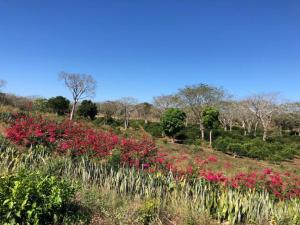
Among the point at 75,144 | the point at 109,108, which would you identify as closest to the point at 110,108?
the point at 109,108

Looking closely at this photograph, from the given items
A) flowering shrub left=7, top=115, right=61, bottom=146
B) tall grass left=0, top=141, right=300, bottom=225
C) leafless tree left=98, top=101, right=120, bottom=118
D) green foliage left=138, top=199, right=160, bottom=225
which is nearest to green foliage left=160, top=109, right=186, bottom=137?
flowering shrub left=7, top=115, right=61, bottom=146

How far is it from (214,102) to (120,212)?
3745 cm

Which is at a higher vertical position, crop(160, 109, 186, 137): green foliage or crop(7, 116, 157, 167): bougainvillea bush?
crop(160, 109, 186, 137): green foliage

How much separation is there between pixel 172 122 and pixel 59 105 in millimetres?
13923

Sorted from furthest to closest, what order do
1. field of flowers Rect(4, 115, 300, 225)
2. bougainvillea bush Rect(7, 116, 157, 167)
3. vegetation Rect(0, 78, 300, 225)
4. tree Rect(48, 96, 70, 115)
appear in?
tree Rect(48, 96, 70, 115)
bougainvillea bush Rect(7, 116, 157, 167)
field of flowers Rect(4, 115, 300, 225)
vegetation Rect(0, 78, 300, 225)

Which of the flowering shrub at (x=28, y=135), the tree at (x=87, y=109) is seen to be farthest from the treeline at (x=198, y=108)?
the flowering shrub at (x=28, y=135)

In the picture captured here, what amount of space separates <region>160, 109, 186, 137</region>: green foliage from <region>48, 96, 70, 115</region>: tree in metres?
12.3

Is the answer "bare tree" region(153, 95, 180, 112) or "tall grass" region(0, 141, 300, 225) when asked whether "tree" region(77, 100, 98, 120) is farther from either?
"tall grass" region(0, 141, 300, 225)

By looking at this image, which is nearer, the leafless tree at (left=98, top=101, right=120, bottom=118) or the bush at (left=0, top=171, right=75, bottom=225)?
the bush at (left=0, top=171, right=75, bottom=225)

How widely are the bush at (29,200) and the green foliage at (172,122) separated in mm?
25792

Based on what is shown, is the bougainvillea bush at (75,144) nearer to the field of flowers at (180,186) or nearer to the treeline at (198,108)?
the field of flowers at (180,186)

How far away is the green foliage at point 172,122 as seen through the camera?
29.5 m

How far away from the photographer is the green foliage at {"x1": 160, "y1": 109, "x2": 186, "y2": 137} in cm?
2955

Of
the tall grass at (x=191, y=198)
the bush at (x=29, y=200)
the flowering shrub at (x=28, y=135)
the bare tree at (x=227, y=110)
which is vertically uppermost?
the bare tree at (x=227, y=110)
